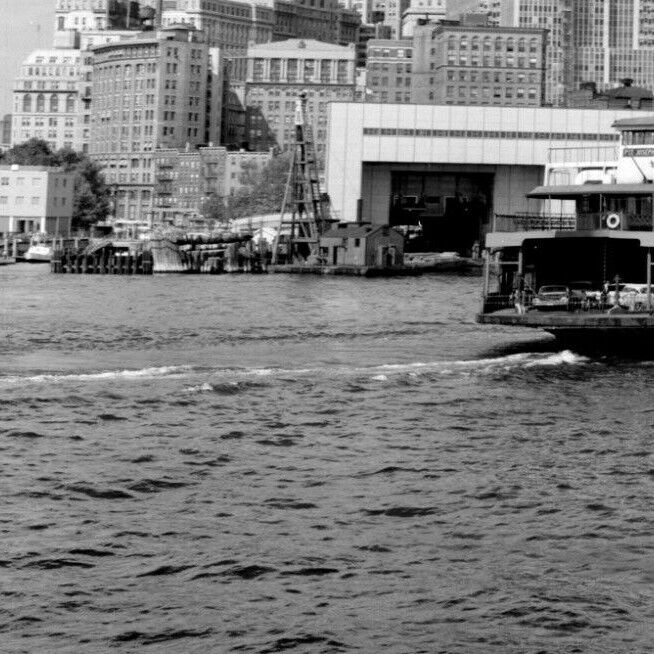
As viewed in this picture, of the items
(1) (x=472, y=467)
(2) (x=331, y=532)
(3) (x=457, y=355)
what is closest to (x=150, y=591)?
(2) (x=331, y=532)

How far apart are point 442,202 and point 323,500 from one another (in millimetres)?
134445

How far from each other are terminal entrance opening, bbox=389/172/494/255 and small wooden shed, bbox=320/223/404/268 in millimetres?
16149

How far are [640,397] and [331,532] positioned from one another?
17.7 meters

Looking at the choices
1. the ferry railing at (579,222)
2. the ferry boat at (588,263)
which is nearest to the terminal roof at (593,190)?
the ferry boat at (588,263)

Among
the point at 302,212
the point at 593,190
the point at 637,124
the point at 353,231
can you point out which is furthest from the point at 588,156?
the point at 593,190

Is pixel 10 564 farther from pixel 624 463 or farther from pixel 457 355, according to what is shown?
pixel 457 355

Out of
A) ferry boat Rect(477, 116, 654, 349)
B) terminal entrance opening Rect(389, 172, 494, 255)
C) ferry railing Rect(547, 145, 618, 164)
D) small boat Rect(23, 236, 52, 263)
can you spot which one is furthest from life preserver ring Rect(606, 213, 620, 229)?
small boat Rect(23, 236, 52, 263)

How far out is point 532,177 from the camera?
157500mm

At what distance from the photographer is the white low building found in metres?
183

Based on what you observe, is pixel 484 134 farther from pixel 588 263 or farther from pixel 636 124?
pixel 588 263

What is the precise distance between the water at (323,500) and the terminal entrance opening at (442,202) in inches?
4216

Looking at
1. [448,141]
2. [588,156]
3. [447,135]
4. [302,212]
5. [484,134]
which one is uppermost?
[484,134]

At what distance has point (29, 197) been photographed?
185 metres

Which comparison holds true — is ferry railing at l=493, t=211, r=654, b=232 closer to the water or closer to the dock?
the water
